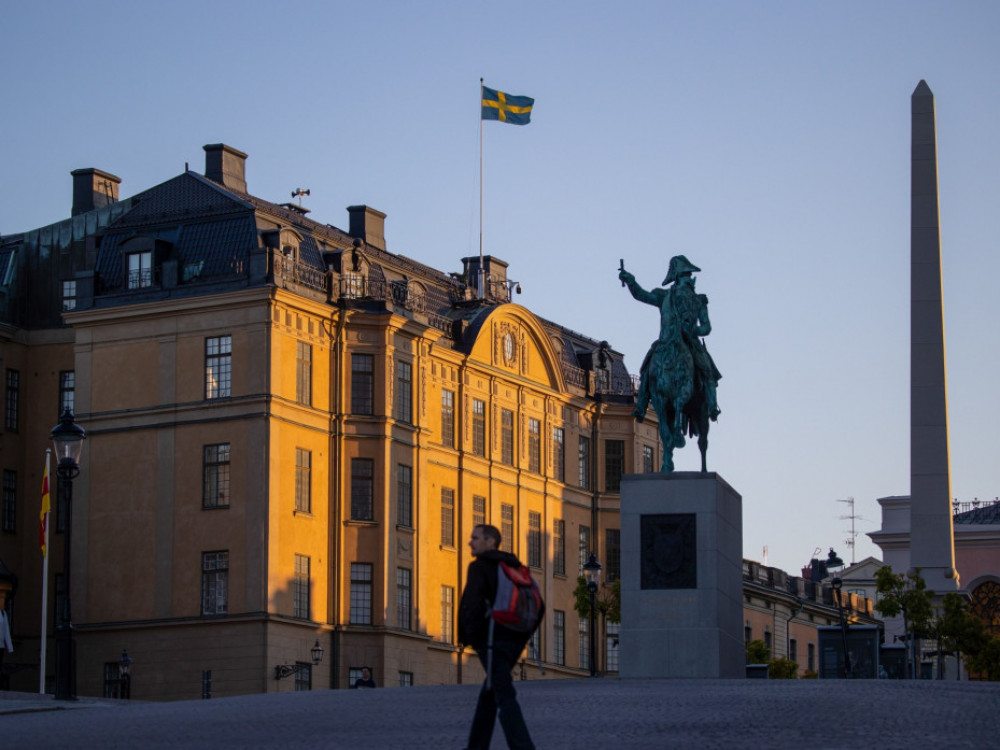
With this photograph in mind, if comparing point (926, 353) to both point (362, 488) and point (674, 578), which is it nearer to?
point (674, 578)

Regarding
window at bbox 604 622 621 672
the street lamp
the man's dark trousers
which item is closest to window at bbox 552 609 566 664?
window at bbox 604 622 621 672

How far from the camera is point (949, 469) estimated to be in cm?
5534

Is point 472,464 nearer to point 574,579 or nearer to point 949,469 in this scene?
point 574,579

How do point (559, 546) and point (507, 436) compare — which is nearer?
point (507, 436)

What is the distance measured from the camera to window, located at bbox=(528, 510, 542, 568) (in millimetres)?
83625

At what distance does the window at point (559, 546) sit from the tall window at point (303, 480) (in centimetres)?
1780

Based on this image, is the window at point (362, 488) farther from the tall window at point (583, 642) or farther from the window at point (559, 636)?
the tall window at point (583, 642)

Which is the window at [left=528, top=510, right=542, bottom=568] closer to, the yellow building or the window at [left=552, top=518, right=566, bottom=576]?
the window at [left=552, top=518, right=566, bottom=576]

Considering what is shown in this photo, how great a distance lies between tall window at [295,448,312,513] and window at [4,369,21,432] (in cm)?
1036

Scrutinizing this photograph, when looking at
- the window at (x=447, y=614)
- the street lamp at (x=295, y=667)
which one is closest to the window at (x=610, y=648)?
the window at (x=447, y=614)

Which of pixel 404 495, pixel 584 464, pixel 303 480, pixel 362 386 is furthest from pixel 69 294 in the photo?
pixel 584 464

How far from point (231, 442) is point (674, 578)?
2953 cm

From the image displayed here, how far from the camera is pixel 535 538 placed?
3319 inches

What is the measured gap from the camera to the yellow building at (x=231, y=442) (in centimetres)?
6675
